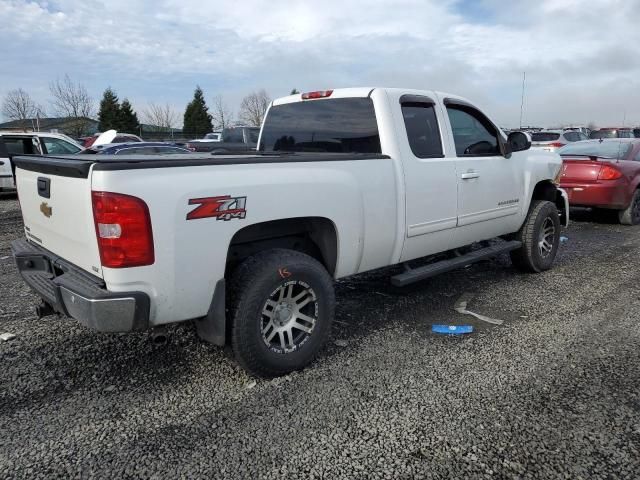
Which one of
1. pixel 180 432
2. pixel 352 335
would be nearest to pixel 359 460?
pixel 180 432

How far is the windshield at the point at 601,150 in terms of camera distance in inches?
364

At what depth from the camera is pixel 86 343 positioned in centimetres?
390

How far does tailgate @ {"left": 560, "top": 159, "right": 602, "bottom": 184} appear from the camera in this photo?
880 cm

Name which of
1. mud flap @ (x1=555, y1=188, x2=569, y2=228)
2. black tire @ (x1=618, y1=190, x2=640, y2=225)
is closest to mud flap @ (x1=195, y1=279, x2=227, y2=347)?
mud flap @ (x1=555, y1=188, x2=569, y2=228)

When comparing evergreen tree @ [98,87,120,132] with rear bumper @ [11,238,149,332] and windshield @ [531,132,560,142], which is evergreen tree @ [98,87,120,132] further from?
rear bumper @ [11,238,149,332]

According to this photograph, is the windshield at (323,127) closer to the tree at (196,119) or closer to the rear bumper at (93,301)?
the rear bumper at (93,301)

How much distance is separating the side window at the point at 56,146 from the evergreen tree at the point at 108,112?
38.0 metres

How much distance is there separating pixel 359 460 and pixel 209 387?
1.19 m

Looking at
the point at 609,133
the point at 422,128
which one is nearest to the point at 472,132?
the point at 422,128

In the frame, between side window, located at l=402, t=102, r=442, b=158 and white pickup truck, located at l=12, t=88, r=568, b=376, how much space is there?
14 mm

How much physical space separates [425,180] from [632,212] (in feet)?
22.7

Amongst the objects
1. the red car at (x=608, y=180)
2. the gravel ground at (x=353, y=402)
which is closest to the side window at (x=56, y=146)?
the gravel ground at (x=353, y=402)

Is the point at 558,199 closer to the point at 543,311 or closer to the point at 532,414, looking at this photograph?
the point at 543,311

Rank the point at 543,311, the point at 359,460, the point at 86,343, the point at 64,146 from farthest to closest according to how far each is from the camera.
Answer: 1. the point at 64,146
2. the point at 543,311
3. the point at 86,343
4. the point at 359,460
